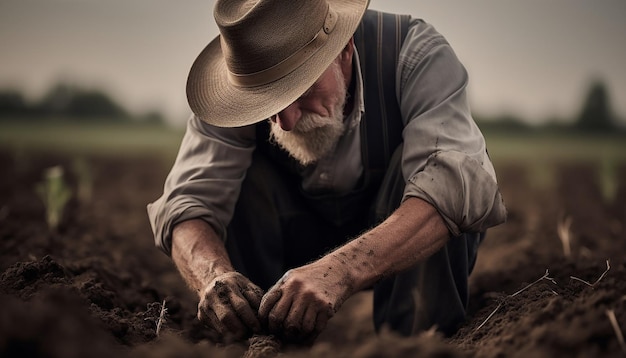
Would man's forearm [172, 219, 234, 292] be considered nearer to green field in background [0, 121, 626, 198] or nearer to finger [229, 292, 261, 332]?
finger [229, 292, 261, 332]

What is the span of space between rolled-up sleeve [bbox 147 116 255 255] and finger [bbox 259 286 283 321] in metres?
0.60

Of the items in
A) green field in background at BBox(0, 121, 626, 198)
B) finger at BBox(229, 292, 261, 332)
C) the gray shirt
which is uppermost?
the gray shirt

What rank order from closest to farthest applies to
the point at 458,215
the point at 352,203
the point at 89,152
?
the point at 458,215 < the point at 352,203 < the point at 89,152

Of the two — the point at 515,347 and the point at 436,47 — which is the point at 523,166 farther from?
the point at 515,347

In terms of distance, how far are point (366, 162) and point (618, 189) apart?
5.14 metres

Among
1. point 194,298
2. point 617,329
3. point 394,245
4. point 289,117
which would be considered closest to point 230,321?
point 394,245

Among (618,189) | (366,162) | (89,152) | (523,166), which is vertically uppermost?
(366,162)

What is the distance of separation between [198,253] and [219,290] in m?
0.31

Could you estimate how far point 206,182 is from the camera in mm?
2436

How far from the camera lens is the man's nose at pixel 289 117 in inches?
86.8

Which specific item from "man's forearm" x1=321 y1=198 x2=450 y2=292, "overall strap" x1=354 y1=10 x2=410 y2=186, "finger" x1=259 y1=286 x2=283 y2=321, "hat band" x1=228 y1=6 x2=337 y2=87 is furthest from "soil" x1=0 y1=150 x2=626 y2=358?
"hat band" x1=228 y1=6 x2=337 y2=87

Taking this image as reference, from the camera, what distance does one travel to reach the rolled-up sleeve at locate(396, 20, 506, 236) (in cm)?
207

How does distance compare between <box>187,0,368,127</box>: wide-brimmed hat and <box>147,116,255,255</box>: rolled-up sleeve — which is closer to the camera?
<box>187,0,368,127</box>: wide-brimmed hat

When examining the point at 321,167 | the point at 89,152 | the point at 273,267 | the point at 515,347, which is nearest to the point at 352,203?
the point at 321,167
